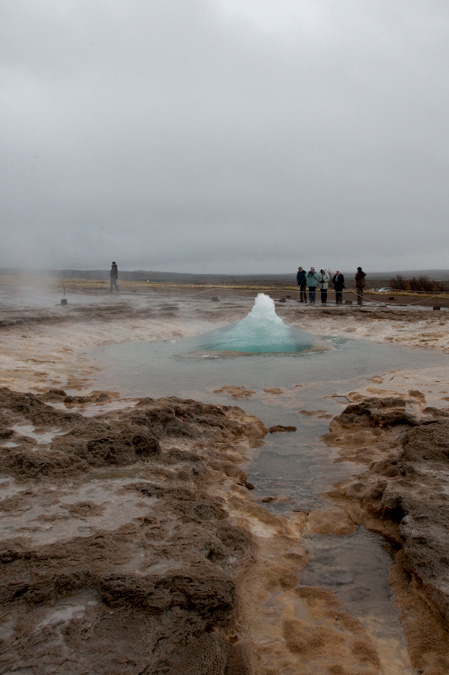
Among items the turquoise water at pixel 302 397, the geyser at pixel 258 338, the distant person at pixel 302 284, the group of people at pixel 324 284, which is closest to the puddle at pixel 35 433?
the turquoise water at pixel 302 397

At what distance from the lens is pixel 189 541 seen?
2662mm

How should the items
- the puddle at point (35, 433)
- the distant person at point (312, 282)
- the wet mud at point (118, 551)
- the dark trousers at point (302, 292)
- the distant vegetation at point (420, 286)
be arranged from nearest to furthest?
the wet mud at point (118, 551)
the puddle at point (35, 433)
the distant person at point (312, 282)
the dark trousers at point (302, 292)
the distant vegetation at point (420, 286)

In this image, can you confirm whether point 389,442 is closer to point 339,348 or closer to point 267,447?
point 267,447

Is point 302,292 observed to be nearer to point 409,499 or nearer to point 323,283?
point 323,283

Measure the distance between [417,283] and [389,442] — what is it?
92.8 feet

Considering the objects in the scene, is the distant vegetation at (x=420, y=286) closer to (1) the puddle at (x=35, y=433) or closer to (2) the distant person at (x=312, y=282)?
(2) the distant person at (x=312, y=282)

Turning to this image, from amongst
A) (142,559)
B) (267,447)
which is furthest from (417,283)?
(142,559)

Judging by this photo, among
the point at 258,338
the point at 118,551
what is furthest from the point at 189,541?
the point at 258,338

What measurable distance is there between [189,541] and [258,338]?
791cm

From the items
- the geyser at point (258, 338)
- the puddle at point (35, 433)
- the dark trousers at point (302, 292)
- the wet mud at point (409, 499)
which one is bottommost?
the wet mud at point (409, 499)

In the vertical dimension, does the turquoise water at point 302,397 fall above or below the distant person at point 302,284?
below

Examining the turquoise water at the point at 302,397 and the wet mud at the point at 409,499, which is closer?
the wet mud at the point at 409,499

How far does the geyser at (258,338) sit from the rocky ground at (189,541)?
443 cm

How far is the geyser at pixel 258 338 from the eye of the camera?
9.93 m
